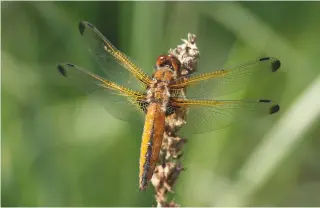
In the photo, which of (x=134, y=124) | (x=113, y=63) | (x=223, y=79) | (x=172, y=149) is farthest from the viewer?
(x=134, y=124)

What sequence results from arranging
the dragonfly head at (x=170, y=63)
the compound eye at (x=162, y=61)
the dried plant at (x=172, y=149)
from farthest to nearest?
the compound eye at (x=162, y=61) → the dragonfly head at (x=170, y=63) → the dried plant at (x=172, y=149)

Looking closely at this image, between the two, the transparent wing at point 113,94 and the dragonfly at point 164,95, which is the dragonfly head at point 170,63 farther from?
the transparent wing at point 113,94

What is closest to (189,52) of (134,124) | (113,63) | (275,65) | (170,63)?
(170,63)

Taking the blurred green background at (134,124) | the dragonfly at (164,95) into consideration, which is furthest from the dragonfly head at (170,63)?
the blurred green background at (134,124)

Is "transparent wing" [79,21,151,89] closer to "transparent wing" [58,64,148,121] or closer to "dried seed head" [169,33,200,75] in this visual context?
"transparent wing" [58,64,148,121]

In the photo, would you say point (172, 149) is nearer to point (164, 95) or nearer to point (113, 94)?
point (164, 95)

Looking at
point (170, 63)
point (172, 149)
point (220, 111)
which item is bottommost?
point (172, 149)

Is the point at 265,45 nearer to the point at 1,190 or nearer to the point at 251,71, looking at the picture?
the point at 251,71

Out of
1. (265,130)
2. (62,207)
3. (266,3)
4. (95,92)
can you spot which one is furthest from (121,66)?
(266,3)
